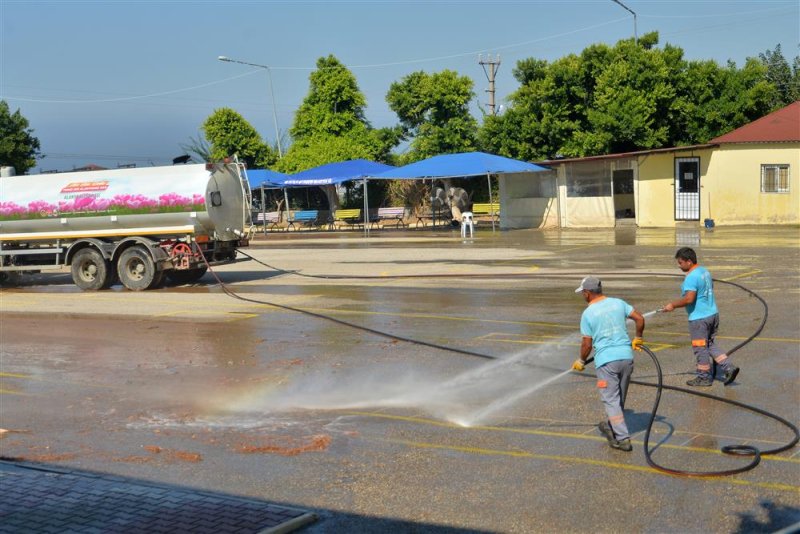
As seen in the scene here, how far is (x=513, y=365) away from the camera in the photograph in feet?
35.4

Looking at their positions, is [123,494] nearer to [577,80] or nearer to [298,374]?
→ [298,374]

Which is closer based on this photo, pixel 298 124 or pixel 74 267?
pixel 74 267

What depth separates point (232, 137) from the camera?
58938 millimetres

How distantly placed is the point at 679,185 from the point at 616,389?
30256 millimetres

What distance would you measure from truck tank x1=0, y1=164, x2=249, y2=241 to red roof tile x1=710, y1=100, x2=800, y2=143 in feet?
69.3

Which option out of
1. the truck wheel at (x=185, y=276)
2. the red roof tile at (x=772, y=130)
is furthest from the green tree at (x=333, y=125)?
the truck wheel at (x=185, y=276)

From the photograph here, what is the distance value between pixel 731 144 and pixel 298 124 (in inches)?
1142

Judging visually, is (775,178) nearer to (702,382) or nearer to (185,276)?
(185,276)

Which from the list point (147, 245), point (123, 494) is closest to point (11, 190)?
point (147, 245)

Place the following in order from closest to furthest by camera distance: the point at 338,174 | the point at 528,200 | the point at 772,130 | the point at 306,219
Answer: the point at 772,130, the point at 528,200, the point at 338,174, the point at 306,219

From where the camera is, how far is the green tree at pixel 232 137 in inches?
2317

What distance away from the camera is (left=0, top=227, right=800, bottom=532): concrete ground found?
624cm

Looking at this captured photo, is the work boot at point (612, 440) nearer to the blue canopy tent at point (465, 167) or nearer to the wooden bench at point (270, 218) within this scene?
the blue canopy tent at point (465, 167)

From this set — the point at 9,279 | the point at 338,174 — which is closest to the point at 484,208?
the point at 338,174
